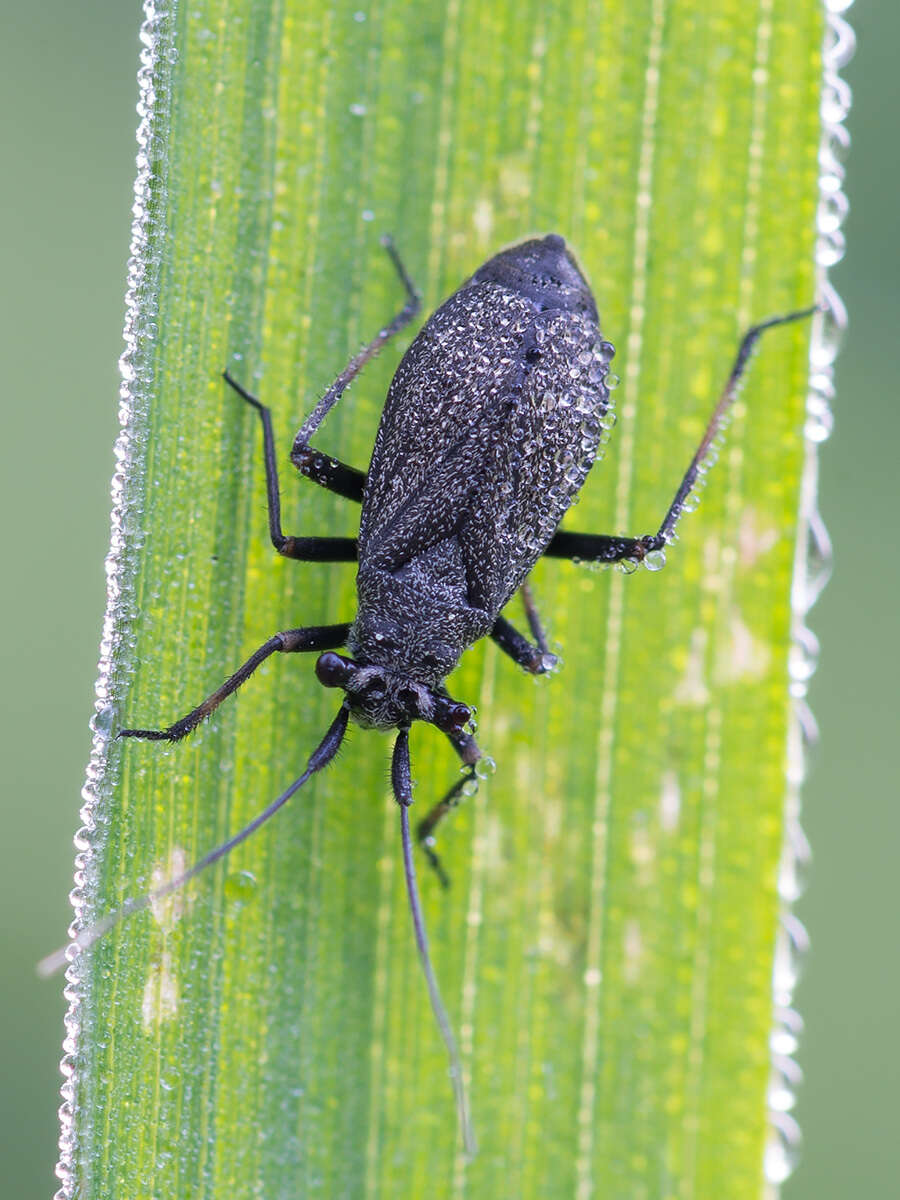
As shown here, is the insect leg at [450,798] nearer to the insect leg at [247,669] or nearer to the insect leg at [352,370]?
the insect leg at [247,669]

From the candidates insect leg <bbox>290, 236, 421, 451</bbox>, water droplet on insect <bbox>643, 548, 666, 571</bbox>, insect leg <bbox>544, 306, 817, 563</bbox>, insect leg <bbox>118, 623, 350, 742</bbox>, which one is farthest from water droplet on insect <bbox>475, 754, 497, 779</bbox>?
insect leg <bbox>290, 236, 421, 451</bbox>

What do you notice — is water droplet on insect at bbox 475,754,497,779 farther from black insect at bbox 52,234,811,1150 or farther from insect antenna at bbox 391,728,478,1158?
insect antenna at bbox 391,728,478,1158

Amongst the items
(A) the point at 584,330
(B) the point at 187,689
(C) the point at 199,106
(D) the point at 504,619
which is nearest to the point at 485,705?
(D) the point at 504,619

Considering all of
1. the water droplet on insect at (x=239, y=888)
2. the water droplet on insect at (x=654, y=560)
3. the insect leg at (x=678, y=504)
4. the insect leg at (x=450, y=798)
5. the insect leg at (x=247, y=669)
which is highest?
the insect leg at (x=678, y=504)

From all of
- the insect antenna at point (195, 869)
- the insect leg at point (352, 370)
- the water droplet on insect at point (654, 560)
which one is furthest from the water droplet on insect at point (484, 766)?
the insect leg at point (352, 370)

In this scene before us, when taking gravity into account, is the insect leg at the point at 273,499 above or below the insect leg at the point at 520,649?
above

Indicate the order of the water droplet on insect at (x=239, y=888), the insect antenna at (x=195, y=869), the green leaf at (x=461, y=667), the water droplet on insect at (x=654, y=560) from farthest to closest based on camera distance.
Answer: the water droplet on insect at (x=654, y=560) → the water droplet on insect at (x=239, y=888) → the green leaf at (x=461, y=667) → the insect antenna at (x=195, y=869)

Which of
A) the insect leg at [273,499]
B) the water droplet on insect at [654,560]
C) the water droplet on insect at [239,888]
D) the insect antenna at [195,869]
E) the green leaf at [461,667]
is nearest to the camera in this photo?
the insect antenna at [195,869]
